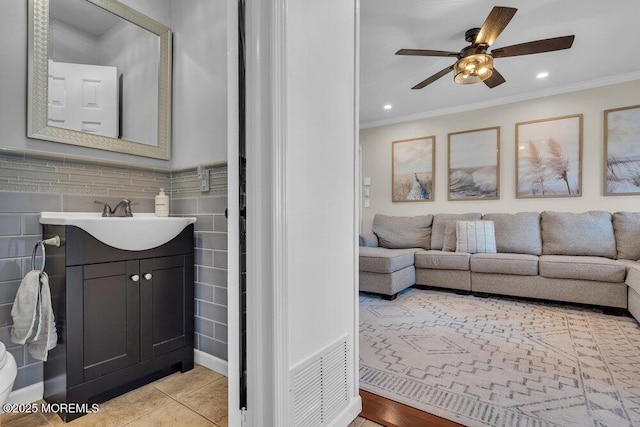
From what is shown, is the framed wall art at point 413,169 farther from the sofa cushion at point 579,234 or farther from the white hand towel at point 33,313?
the white hand towel at point 33,313

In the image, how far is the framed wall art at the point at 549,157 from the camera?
376 centimetres

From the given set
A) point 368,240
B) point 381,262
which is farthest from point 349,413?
point 368,240

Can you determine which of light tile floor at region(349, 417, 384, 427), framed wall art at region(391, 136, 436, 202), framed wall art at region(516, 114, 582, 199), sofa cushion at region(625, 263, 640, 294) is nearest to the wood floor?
light tile floor at region(349, 417, 384, 427)

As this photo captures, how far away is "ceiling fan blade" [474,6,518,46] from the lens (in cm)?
200

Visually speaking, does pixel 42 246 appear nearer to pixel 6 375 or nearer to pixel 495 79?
pixel 6 375

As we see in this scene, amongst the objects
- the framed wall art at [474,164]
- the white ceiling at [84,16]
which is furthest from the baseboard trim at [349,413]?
the framed wall art at [474,164]

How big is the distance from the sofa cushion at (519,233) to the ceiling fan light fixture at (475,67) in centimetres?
186

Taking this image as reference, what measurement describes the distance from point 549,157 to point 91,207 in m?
4.62

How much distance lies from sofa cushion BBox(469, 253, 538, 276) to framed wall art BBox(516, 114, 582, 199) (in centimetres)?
105

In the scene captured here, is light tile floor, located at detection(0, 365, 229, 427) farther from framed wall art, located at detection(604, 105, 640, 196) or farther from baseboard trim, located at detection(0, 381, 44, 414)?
framed wall art, located at detection(604, 105, 640, 196)

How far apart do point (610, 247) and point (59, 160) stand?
4.68 meters

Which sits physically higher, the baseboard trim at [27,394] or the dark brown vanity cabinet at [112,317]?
the dark brown vanity cabinet at [112,317]

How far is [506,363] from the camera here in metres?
1.92

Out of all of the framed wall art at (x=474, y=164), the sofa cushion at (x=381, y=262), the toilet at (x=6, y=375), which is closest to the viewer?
the toilet at (x=6, y=375)
